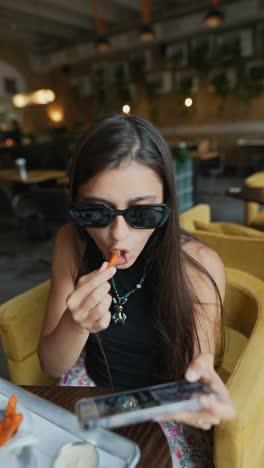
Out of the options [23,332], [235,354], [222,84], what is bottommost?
[235,354]

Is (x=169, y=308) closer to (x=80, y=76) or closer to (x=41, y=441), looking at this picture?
(x=41, y=441)

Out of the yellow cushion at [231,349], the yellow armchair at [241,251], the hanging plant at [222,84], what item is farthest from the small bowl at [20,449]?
the hanging plant at [222,84]

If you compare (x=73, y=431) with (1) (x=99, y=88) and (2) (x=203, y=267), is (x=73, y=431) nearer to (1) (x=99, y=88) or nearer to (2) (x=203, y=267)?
(2) (x=203, y=267)

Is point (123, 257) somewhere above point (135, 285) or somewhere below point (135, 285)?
above

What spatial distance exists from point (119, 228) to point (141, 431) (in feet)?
1.58

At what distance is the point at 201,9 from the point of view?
7.98m

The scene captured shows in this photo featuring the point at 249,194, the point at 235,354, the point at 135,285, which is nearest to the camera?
the point at 135,285

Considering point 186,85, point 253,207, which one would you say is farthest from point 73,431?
point 186,85

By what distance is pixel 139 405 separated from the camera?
1.84 feet

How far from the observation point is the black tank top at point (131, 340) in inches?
41.6

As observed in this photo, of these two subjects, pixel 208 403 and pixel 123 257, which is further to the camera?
pixel 123 257

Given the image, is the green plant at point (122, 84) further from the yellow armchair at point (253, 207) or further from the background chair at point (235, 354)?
the background chair at point (235, 354)

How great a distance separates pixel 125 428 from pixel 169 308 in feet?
1.10

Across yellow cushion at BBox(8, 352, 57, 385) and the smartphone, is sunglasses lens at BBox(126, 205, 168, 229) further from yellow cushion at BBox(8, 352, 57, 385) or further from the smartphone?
yellow cushion at BBox(8, 352, 57, 385)
